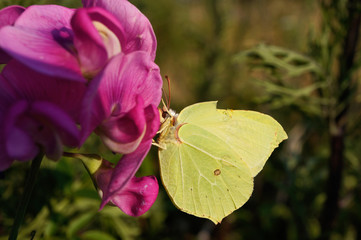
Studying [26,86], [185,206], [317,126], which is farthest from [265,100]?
[26,86]

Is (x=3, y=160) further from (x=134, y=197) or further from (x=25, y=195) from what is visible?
(x=134, y=197)

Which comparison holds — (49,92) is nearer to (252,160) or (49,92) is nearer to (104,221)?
(252,160)

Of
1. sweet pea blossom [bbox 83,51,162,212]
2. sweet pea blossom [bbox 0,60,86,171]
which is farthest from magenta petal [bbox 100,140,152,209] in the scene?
sweet pea blossom [bbox 0,60,86,171]

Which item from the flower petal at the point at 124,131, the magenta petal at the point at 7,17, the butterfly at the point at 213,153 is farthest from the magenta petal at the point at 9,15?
the butterfly at the point at 213,153

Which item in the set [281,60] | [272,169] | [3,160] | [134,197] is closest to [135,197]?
[134,197]

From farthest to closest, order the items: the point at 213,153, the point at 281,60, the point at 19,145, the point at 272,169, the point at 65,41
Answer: the point at 272,169
the point at 281,60
the point at 213,153
the point at 65,41
the point at 19,145

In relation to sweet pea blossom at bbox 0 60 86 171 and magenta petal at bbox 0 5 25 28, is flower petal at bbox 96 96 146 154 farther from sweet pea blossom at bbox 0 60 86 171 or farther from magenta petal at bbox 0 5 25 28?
magenta petal at bbox 0 5 25 28
